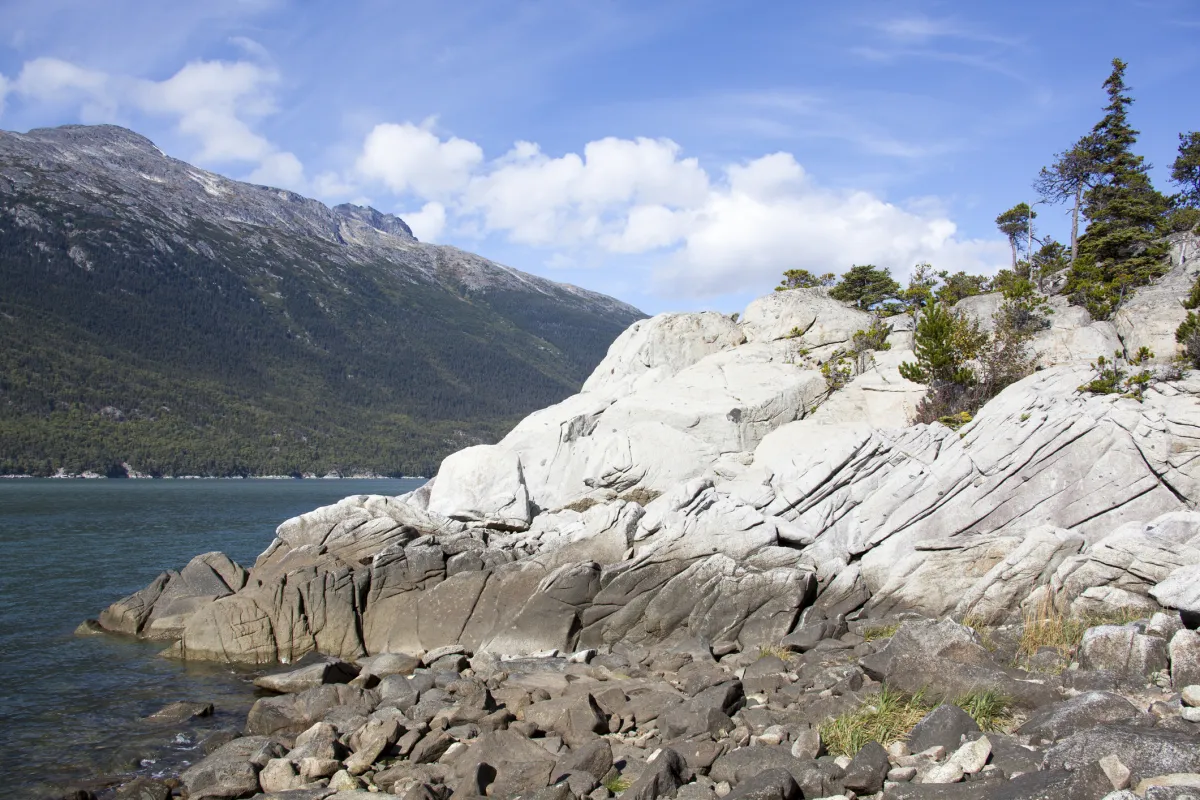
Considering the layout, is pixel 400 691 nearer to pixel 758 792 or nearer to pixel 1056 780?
pixel 758 792

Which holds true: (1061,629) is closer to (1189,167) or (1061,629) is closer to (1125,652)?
(1125,652)

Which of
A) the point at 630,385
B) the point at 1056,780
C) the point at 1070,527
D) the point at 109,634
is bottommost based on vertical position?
the point at 109,634

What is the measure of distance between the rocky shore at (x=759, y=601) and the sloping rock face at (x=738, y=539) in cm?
9

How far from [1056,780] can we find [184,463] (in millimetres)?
178275

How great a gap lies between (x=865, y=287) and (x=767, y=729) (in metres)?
37.1

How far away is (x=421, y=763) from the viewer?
14773 millimetres

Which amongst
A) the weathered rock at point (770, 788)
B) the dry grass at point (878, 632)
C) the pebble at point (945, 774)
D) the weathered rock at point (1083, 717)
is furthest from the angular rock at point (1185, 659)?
the dry grass at point (878, 632)

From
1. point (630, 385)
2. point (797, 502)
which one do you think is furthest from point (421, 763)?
point (630, 385)

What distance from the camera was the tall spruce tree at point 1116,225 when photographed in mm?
35250

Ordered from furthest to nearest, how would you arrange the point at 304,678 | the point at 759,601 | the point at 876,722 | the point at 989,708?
the point at 759,601
the point at 304,678
the point at 876,722
the point at 989,708

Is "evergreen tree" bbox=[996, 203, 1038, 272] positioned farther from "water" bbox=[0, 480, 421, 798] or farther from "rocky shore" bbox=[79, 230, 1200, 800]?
"water" bbox=[0, 480, 421, 798]

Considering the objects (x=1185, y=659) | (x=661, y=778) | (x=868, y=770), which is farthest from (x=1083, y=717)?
(x=661, y=778)

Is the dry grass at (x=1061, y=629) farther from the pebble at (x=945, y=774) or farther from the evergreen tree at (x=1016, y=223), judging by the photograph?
the evergreen tree at (x=1016, y=223)

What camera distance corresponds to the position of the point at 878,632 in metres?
20.0
